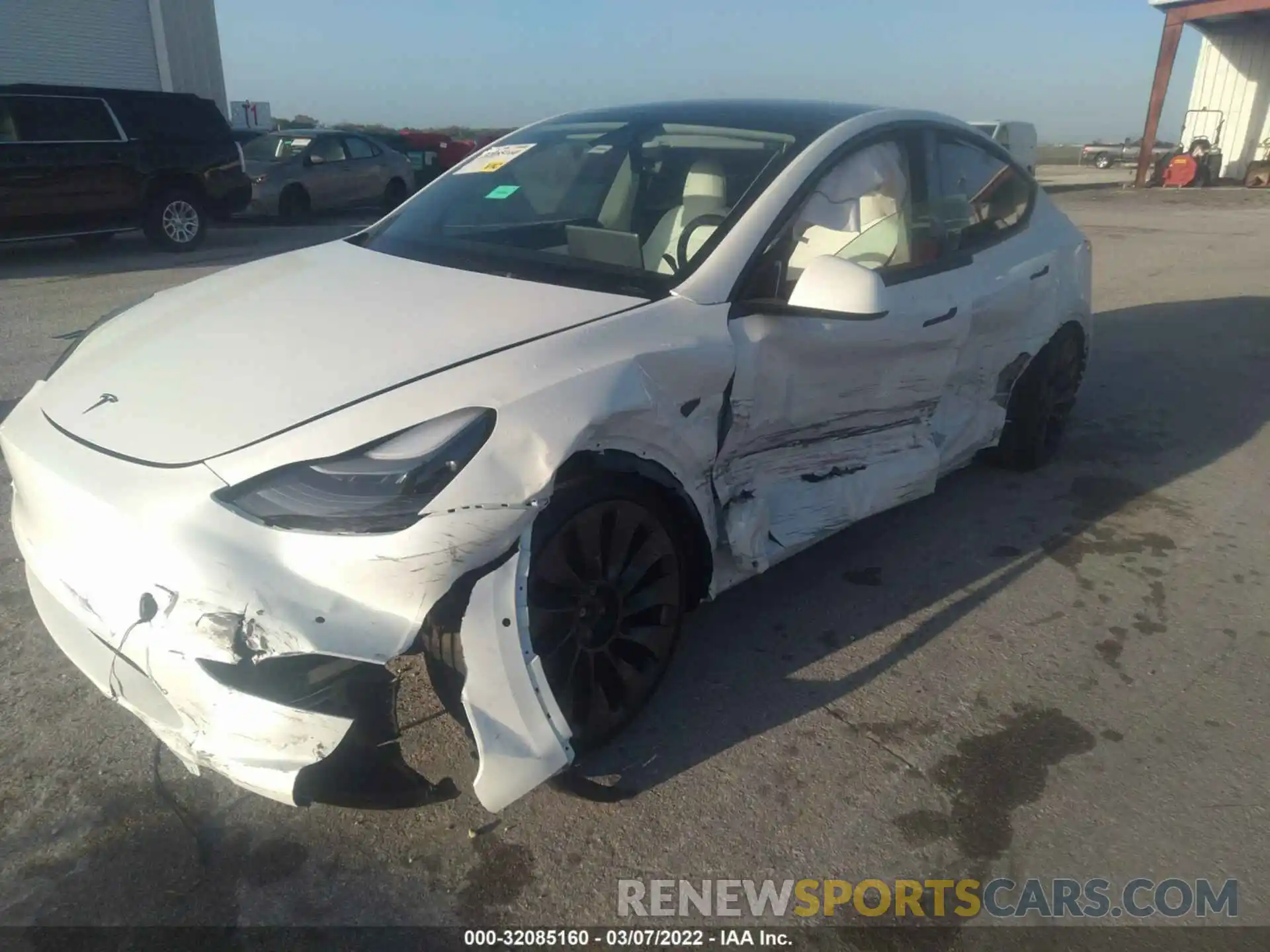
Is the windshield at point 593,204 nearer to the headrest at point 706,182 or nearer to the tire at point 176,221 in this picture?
the headrest at point 706,182

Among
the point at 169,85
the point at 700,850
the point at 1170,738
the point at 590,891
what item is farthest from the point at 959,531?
the point at 169,85

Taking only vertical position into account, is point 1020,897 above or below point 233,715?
below

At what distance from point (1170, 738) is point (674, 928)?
1614mm

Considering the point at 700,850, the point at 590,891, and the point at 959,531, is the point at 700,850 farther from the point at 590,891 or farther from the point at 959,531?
the point at 959,531

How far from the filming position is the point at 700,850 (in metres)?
2.26

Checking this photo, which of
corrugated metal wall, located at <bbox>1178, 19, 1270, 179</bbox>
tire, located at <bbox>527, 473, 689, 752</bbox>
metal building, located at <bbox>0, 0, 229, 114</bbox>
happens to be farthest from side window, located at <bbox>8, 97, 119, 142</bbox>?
corrugated metal wall, located at <bbox>1178, 19, 1270, 179</bbox>

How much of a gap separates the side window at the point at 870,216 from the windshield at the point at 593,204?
203 mm

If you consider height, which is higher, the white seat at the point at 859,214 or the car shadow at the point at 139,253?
the white seat at the point at 859,214

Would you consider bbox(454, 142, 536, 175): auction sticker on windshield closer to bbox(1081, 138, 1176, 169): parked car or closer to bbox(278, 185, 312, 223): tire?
bbox(278, 185, 312, 223): tire

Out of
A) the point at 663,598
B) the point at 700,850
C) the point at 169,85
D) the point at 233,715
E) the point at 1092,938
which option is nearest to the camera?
the point at 233,715

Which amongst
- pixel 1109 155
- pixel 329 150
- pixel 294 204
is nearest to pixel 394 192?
pixel 329 150

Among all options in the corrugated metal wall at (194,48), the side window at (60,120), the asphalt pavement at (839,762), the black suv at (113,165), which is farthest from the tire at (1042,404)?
the corrugated metal wall at (194,48)

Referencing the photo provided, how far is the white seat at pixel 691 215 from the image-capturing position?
293 cm

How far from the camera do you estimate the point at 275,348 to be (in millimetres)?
2414
